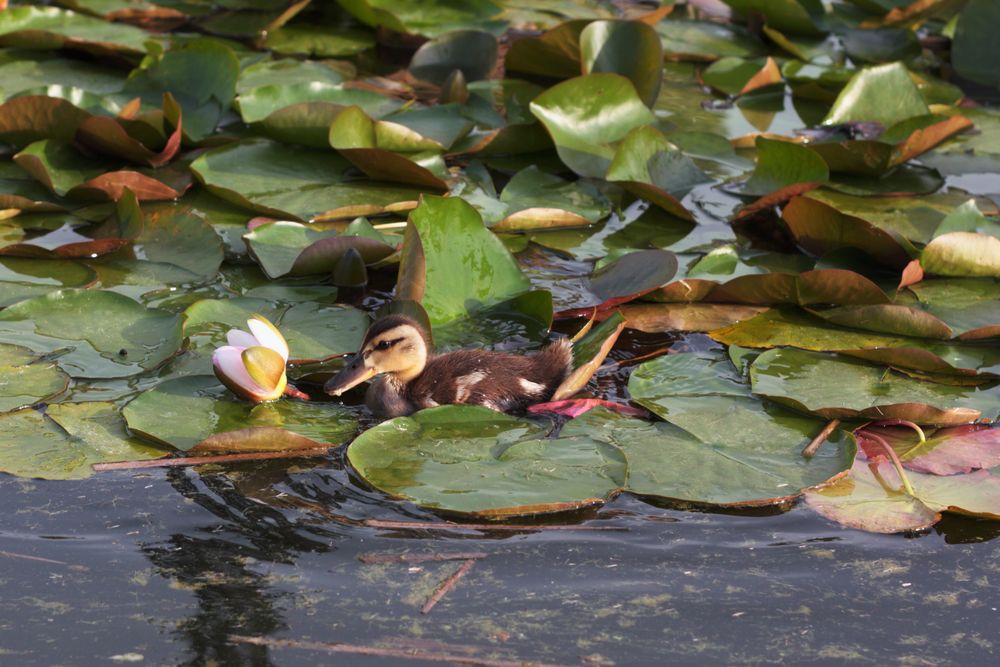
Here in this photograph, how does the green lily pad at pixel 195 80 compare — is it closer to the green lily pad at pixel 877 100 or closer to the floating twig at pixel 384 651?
the green lily pad at pixel 877 100

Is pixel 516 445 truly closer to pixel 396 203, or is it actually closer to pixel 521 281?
pixel 521 281

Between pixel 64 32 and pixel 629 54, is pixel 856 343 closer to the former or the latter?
pixel 629 54

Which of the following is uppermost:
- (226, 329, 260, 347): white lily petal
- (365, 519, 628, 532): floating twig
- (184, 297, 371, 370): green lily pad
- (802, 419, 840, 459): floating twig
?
(226, 329, 260, 347): white lily petal

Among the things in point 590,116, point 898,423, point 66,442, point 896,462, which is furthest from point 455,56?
point 896,462

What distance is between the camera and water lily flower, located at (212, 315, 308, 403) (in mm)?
3961

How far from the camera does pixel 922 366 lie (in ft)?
14.6

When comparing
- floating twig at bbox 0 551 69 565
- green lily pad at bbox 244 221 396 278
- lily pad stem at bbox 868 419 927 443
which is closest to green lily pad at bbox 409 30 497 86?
green lily pad at bbox 244 221 396 278

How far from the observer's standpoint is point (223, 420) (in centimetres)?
400

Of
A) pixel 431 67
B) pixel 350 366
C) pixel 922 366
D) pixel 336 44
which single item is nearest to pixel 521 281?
pixel 350 366

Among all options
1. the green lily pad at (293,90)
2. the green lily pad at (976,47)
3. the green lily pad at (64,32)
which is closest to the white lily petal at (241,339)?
the green lily pad at (293,90)

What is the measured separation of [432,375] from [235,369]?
0.67 meters

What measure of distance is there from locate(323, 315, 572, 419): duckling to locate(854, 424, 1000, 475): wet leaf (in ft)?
3.40

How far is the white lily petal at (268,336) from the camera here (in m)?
4.10

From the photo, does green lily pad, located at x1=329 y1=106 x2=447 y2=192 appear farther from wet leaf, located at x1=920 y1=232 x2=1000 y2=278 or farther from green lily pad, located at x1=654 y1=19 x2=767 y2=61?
green lily pad, located at x1=654 y1=19 x2=767 y2=61
